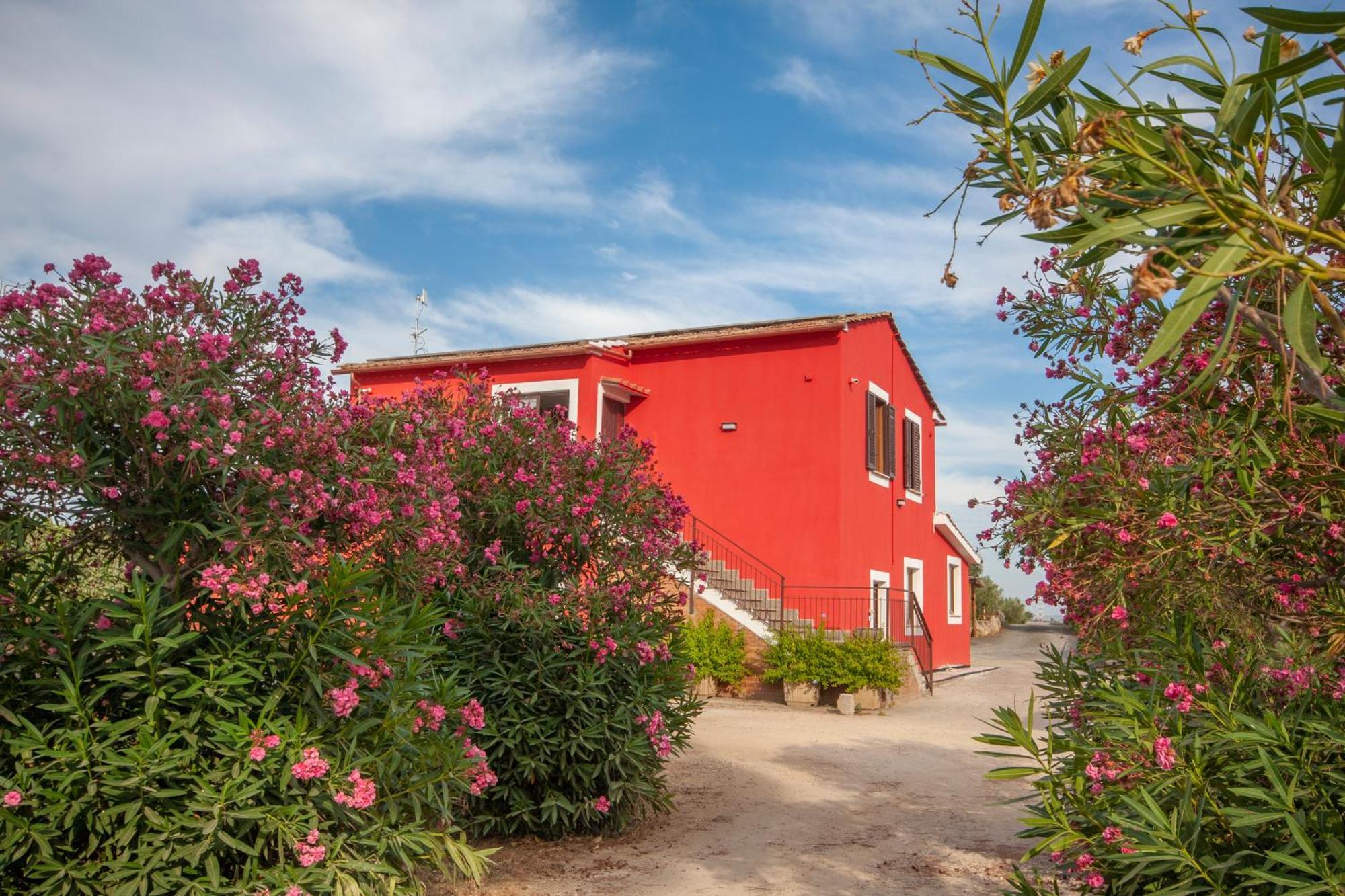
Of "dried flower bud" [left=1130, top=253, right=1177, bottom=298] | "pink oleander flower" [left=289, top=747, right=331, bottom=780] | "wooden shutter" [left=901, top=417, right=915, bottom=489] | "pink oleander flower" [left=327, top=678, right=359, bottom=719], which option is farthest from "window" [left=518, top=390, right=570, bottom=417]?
"dried flower bud" [left=1130, top=253, right=1177, bottom=298]

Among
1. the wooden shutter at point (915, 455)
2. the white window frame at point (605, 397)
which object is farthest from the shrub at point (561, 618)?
the wooden shutter at point (915, 455)

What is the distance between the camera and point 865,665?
14078 mm

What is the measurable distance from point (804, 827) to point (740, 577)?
9.41m

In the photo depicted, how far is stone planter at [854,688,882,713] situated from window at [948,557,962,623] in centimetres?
921

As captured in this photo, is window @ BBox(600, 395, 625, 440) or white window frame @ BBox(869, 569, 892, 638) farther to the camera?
window @ BBox(600, 395, 625, 440)

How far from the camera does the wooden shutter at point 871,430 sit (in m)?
17.5

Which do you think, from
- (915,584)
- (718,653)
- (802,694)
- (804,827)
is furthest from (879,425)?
(804,827)

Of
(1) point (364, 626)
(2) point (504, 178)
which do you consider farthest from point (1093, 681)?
(2) point (504, 178)

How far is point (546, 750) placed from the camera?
6191 millimetres

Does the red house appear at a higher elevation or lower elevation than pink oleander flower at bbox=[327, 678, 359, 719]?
higher

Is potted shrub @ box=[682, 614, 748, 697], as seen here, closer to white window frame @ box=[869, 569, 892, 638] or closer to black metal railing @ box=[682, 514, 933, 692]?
black metal railing @ box=[682, 514, 933, 692]

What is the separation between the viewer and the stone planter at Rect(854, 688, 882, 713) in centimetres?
1409

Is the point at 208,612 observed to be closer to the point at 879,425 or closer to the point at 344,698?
the point at 344,698

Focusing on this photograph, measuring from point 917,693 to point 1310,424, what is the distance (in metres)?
14.0
